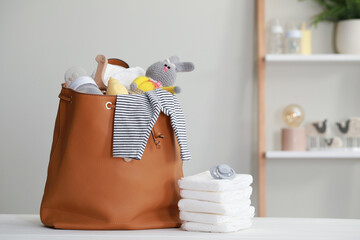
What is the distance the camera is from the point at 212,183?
0.87m

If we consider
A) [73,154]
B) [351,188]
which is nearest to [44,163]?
[73,154]

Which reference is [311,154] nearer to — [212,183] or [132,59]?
[132,59]

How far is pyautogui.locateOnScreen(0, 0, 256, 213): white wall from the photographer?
191cm

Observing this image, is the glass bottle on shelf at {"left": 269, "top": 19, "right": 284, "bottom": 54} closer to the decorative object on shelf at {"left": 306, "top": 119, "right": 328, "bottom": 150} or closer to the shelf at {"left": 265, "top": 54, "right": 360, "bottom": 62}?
the shelf at {"left": 265, "top": 54, "right": 360, "bottom": 62}

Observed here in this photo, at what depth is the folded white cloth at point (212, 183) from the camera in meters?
0.86

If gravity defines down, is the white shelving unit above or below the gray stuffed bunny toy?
below

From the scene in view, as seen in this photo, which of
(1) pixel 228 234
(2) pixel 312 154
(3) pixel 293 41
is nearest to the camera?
(1) pixel 228 234

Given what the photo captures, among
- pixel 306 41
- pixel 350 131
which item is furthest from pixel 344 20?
pixel 350 131

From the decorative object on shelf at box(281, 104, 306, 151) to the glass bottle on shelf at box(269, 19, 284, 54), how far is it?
23 centimetres

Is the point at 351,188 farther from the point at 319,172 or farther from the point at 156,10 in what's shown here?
the point at 156,10

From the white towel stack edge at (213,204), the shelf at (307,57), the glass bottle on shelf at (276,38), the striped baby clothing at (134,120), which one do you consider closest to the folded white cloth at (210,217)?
the white towel stack edge at (213,204)

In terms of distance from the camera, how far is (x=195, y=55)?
1.92 metres

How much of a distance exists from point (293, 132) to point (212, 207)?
104 cm

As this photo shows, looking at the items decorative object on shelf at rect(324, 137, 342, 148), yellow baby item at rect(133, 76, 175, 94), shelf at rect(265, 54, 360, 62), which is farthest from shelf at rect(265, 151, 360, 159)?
yellow baby item at rect(133, 76, 175, 94)
